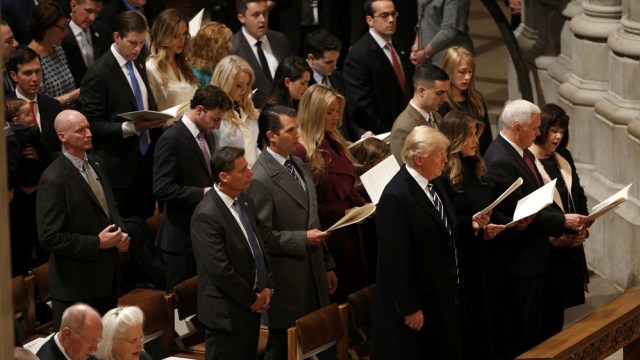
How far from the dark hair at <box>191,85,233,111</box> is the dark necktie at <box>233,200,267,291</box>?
92 centimetres

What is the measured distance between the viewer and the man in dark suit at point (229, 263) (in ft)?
18.3

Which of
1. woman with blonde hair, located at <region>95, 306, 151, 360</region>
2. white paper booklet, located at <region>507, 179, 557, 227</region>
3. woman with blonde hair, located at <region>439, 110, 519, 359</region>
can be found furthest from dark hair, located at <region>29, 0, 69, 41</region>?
white paper booklet, located at <region>507, 179, 557, 227</region>

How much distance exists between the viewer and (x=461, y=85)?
7.41m

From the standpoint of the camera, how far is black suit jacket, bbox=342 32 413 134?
8.15 m

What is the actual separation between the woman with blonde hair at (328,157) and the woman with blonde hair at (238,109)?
573 mm

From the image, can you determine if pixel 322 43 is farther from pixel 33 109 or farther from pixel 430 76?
pixel 33 109

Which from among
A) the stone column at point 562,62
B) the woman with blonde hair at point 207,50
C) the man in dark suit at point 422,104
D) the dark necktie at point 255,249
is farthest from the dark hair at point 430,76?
the stone column at point 562,62

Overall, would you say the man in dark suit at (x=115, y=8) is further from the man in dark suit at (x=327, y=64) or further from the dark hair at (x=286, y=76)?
the dark hair at (x=286, y=76)

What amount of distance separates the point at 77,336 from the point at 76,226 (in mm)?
1190

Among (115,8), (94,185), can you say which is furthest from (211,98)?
(115,8)

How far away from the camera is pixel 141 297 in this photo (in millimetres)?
6289

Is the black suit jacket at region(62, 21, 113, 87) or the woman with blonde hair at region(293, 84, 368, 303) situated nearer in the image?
the woman with blonde hair at region(293, 84, 368, 303)

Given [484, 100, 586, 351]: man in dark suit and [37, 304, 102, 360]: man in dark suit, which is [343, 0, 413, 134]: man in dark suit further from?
[37, 304, 102, 360]: man in dark suit

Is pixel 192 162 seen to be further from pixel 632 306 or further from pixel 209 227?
pixel 632 306
